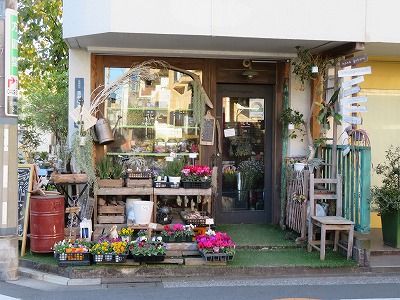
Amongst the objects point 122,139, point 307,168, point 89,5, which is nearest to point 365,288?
point 307,168

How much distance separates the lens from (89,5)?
7.80m

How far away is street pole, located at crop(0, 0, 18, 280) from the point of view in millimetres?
6676

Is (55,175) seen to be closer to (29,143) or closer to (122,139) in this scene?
(122,139)

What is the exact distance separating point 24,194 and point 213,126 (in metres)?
3.33

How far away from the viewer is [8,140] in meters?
6.78

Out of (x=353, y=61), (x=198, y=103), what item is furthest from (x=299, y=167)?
(x=198, y=103)

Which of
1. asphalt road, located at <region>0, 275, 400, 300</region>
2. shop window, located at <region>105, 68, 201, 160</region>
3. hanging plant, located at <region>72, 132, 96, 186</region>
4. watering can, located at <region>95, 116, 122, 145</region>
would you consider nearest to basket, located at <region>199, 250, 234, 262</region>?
asphalt road, located at <region>0, 275, 400, 300</region>

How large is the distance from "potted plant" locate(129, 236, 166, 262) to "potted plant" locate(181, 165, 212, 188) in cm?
139

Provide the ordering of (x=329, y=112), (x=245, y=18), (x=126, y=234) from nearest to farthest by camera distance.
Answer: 1. (x=126, y=234)
2. (x=245, y=18)
3. (x=329, y=112)

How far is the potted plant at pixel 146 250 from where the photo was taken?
6949 mm

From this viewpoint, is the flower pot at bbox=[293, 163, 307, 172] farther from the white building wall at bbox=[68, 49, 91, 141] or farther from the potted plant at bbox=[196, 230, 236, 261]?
the white building wall at bbox=[68, 49, 91, 141]

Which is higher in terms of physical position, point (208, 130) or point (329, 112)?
point (329, 112)

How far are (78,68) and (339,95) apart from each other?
429 cm

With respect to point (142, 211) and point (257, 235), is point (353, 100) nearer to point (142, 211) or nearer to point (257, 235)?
point (257, 235)
